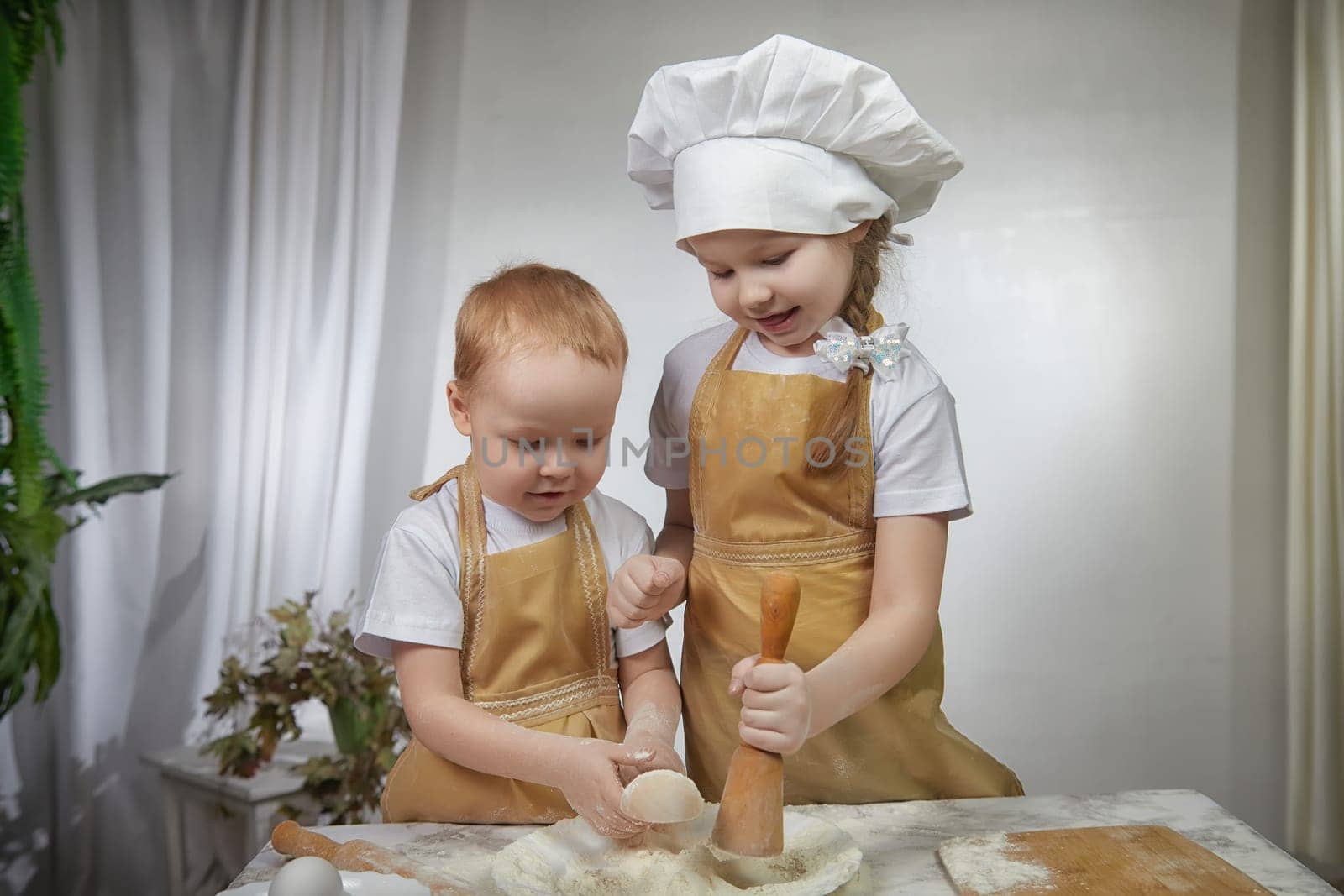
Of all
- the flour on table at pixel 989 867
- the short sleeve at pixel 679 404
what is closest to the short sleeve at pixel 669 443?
the short sleeve at pixel 679 404

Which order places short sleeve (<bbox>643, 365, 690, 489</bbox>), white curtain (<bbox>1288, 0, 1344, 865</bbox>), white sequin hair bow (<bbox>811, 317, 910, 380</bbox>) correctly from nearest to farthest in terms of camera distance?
white sequin hair bow (<bbox>811, 317, 910, 380</bbox>), short sleeve (<bbox>643, 365, 690, 489</bbox>), white curtain (<bbox>1288, 0, 1344, 865</bbox>)

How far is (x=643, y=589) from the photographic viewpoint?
1104 mm

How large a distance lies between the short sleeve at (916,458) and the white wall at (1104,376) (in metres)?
1.29

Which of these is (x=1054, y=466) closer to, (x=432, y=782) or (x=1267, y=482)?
(x=1267, y=482)

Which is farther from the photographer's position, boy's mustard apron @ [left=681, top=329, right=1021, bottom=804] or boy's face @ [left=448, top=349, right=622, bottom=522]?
boy's mustard apron @ [left=681, top=329, right=1021, bottom=804]

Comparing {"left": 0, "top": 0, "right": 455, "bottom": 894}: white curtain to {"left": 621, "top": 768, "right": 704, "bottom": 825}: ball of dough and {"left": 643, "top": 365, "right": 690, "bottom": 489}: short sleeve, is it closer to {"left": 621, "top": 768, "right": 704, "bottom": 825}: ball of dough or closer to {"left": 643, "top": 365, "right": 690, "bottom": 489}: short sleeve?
{"left": 643, "top": 365, "right": 690, "bottom": 489}: short sleeve

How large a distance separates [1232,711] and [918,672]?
1638 millimetres

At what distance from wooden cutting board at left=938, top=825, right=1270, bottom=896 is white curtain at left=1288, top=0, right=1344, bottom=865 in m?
1.65

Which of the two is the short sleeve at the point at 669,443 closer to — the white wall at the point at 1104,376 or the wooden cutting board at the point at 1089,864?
the wooden cutting board at the point at 1089,864

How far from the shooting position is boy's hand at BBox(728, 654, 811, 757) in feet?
3.11

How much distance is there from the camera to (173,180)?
7.75 feet

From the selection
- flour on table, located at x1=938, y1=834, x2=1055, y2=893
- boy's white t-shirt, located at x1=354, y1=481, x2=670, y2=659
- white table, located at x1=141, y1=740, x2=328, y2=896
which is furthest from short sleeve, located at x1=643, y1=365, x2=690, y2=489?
white table, located at x1=141, y1=740, x2=328, y2=896

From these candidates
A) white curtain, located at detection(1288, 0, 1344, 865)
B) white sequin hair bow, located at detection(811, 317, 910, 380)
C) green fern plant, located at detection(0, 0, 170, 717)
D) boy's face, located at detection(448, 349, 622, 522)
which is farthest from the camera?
white curtain, located at detection(1288, 0, 1344, 865)

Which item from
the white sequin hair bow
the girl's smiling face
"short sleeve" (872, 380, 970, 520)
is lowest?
"short sleeve" (872, 380, 970, 520)
